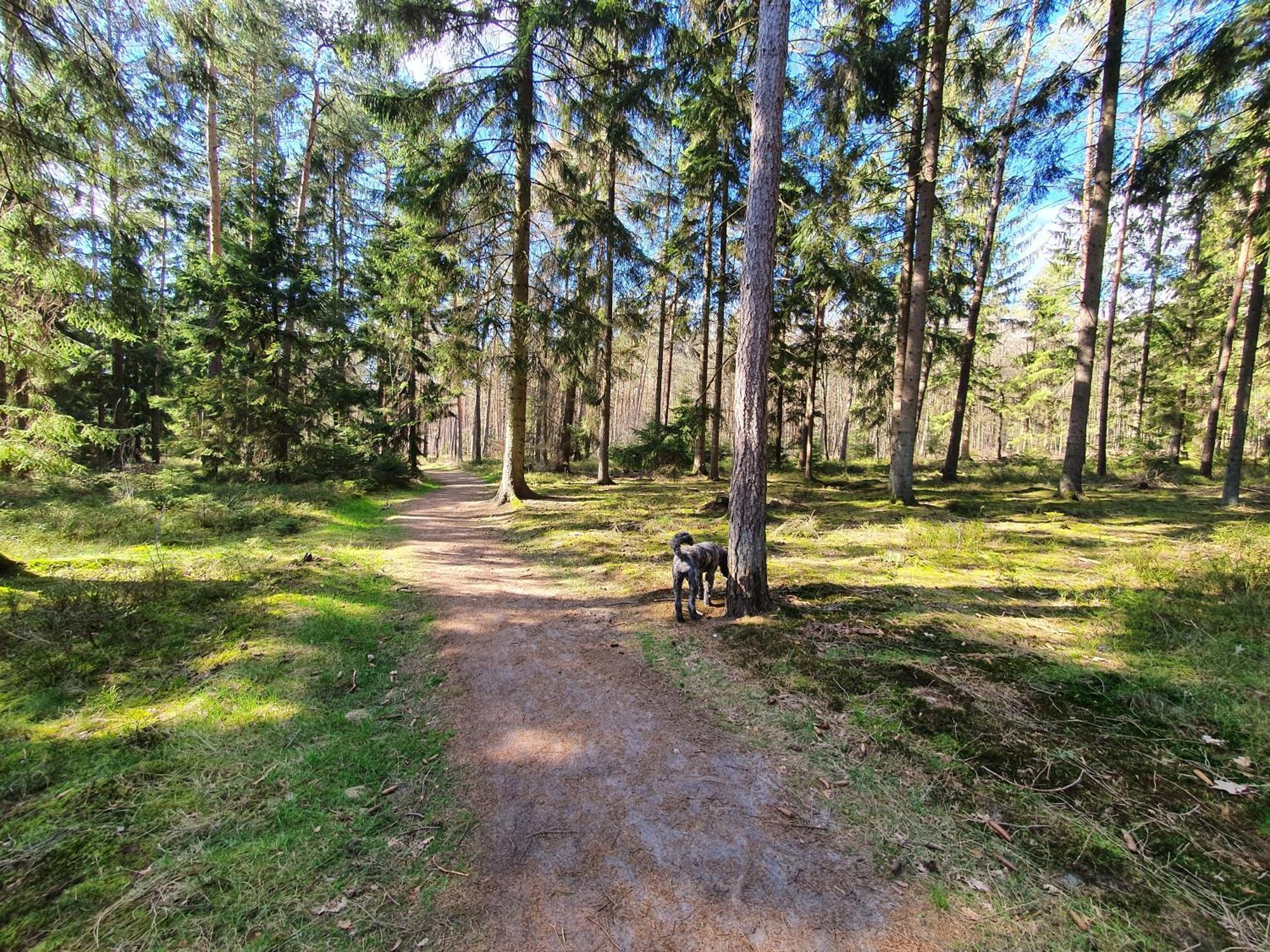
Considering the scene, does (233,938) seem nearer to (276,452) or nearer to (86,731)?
(86,731)

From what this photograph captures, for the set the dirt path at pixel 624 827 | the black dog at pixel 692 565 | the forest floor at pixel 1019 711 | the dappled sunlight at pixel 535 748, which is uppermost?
the black dog at pixel 692 565

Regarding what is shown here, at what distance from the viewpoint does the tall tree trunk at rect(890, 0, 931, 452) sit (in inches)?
439

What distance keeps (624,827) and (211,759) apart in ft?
9.28

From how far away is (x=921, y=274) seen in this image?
11641 mm

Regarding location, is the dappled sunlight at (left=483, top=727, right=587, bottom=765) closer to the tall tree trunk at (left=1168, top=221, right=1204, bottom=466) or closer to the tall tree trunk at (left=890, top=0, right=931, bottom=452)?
the tall tree trunk at (left=890, top=0, right=931, bottom=452)

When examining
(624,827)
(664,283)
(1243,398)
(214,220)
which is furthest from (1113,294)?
(214,220)

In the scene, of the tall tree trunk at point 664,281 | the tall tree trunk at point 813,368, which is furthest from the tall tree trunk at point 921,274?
the tall tree trunk at point 664,281

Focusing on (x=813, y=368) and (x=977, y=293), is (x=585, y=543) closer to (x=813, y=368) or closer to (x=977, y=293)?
(x=813, y=368)

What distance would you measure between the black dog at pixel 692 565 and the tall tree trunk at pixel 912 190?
8975mm

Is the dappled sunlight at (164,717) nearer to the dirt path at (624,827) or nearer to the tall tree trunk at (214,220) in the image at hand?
the dirt path at (624,827)

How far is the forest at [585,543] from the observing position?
96.6 inches

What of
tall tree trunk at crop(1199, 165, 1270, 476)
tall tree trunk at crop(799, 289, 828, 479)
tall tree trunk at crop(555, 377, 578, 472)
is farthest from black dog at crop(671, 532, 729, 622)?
tall tree trunk at crop(1199, 165, 1270, 476)

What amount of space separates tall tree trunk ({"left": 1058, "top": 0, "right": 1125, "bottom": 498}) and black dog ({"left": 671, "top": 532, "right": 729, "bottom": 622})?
1086cm

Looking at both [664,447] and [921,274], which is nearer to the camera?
[921,274]
